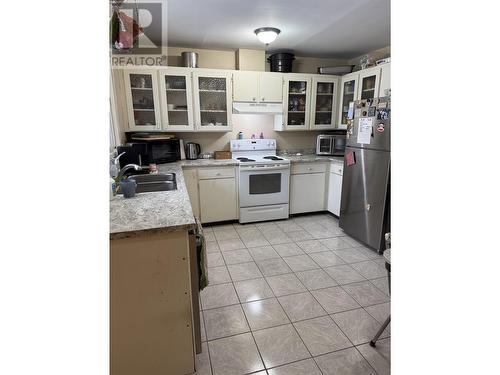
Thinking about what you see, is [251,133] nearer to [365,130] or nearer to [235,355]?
[365,130]

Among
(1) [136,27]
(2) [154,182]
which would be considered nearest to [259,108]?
(2) [154,182]

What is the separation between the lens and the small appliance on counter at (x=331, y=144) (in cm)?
382

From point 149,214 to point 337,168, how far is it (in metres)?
2.76

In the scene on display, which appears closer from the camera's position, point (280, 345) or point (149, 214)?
point (149, 214)

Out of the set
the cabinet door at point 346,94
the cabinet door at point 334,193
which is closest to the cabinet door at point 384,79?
the cabinet door at point 346,94

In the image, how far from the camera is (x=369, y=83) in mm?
3322

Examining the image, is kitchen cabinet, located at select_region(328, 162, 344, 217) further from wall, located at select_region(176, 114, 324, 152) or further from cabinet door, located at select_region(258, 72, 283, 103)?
cabinet door, located at select_region(258, 72, 283, 103)

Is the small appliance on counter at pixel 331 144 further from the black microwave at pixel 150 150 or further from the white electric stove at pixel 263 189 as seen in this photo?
the black microwave at pixel 150 150
